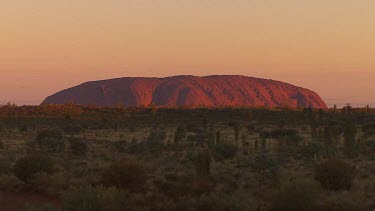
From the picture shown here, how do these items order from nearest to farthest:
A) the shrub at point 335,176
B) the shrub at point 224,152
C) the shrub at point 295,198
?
the shrub at point 295,198 < the shrub at point 335,176 < the shrub at point 224,152

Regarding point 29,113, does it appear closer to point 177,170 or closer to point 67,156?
point 67,156

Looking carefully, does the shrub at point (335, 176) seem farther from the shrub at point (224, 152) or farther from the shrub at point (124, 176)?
the shrub at point (224, 152)

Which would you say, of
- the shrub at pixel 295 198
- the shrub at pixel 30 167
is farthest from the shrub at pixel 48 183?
the shrub at pixel 295 198

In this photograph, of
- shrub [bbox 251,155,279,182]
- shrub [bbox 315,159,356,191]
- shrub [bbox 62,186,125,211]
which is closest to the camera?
shrub [bbox 62,186,125,211]

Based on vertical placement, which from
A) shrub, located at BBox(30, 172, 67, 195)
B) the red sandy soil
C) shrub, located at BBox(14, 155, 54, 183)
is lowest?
the red sandy soil

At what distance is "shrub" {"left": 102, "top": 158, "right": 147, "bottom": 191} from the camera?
65.1ft

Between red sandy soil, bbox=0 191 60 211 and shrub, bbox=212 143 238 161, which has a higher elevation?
shrub, bbox=212 143 238 161

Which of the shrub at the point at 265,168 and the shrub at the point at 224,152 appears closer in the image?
the shrub at the point at 265,168

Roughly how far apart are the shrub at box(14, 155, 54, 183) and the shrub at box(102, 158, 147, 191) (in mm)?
2982

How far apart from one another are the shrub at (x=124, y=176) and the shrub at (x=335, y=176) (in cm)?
747

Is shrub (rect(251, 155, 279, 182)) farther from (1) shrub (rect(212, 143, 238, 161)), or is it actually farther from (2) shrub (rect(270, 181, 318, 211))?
(1) shrub (rect(212, 143, 238, 161))

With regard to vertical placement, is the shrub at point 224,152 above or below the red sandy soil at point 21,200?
above

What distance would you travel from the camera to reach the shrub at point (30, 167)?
20.8 m

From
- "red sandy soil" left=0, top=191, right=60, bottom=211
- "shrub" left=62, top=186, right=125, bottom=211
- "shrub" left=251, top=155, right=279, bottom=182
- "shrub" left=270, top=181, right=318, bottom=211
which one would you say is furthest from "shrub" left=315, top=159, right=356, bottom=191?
"red sandy soil" left=0, top=191, right=60, bottom=211
